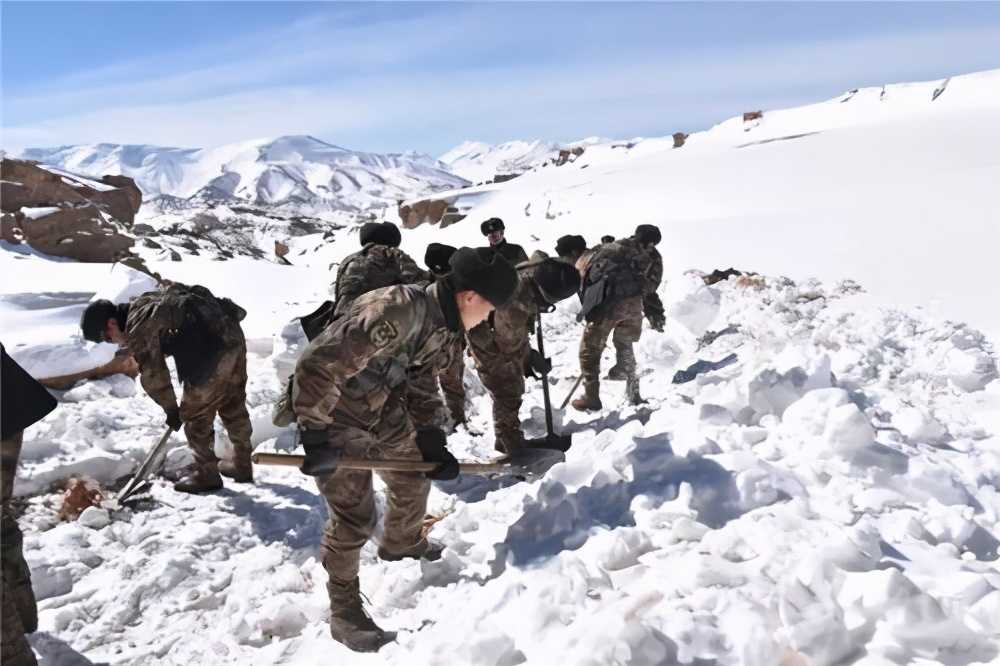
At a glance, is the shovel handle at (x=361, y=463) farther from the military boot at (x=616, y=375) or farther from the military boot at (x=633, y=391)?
the military boot at (x=616, y=375)

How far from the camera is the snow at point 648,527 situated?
7.96ft

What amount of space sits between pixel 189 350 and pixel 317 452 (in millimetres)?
2051

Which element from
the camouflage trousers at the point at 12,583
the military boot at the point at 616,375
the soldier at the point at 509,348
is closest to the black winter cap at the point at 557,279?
the soldier at the point at 509,348

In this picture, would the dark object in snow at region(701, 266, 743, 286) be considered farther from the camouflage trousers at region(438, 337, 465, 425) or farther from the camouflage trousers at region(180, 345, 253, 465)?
the camouflage trousers at region(180, 345, 253, 465)

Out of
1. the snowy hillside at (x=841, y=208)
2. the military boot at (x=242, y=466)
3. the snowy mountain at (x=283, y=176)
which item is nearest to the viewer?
the military boot at (x=242, y=466)

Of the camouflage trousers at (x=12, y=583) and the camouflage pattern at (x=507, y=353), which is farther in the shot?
the camouflage pattern at (x=507, y=353)

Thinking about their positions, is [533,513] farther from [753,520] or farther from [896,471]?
[896,471]

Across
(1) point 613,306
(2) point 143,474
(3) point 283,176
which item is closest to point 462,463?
(2) point 143,474

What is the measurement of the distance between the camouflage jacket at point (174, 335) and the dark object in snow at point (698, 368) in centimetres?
404

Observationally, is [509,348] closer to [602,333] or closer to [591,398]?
[602,333]

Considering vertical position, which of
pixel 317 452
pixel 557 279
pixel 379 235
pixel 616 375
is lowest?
pixel 616 375

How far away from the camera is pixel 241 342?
4.72 metres

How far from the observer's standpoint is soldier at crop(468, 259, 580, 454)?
500 centimetres

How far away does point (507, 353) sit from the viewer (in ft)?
16.6
